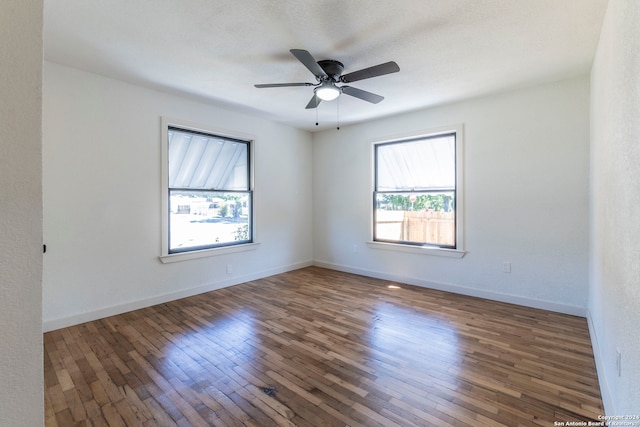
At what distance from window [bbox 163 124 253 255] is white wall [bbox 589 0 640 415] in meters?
4.15

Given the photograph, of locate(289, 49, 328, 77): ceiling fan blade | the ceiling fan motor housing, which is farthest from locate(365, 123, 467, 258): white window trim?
locate(289, 49, 328, 77): ceiling fan blade

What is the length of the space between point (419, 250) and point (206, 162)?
11.2ft

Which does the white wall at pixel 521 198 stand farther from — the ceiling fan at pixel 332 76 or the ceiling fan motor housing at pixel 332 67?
the ceiling fan motor housing at pixel 332 67

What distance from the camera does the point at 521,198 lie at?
141 inches

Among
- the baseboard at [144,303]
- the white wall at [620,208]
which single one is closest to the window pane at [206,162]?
the baseboard at [144,303]

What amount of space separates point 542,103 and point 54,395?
5209 mm

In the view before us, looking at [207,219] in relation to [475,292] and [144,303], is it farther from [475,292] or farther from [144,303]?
[475,292]

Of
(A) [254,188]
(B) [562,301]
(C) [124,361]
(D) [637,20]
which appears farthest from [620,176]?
(A) [254,188]

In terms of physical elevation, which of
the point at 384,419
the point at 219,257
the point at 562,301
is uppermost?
the point at 219,257

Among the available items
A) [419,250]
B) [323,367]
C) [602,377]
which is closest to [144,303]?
[323,367]

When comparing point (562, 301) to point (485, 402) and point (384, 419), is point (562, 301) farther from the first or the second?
point (384, 419)

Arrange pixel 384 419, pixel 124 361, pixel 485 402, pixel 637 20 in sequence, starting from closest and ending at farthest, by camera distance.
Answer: pixel 637 20
pixel 384 419
pixel 485 402
pixel 124 361

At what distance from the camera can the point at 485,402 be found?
73.9 inches

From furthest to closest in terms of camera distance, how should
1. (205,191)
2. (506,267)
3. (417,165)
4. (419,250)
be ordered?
(417,165) < (419,250) < (205,191) < (506,267)
